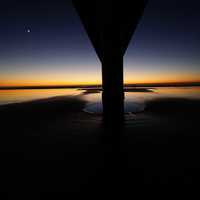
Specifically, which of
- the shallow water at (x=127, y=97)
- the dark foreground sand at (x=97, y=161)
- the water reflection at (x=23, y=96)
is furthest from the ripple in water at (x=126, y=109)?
the water reflection at (x=23, y=96)

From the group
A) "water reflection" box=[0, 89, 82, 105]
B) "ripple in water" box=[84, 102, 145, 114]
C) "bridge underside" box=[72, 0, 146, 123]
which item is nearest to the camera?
"bridge underside" box=[72, 0, 146, 123]

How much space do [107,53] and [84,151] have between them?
18.3ft

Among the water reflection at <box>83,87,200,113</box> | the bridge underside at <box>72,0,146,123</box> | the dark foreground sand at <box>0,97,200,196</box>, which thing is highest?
the bridge underside at <box>72,0,146,123</box>

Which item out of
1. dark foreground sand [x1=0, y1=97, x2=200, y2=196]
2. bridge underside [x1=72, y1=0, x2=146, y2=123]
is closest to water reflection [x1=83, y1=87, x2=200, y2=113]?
bridge underside [x1=72, y1=0, x2=146, y2=123]

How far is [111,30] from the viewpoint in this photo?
7375 millimetres

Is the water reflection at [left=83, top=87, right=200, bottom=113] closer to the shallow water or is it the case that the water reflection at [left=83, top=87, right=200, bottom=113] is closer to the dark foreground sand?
the shallow water

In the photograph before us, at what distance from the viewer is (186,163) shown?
415cm

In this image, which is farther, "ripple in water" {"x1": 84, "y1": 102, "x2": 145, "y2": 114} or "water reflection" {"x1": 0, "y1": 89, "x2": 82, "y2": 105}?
"water reflection" {"x1": 0, "y1": 89, "x2": 82, "y2": 105}

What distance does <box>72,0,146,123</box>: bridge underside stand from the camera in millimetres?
6113

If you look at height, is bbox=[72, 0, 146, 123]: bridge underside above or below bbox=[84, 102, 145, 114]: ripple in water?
above

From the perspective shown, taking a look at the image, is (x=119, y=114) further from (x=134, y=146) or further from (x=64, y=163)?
(x=64, y=163)

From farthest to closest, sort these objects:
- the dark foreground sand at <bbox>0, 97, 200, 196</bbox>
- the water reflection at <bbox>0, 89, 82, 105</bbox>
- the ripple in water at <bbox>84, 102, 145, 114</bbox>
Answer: the water reflection at <bbox>0, 89, 82, 105</bbox>, the ripple in water at <bbox>84, 102, 145, 114</bbox>, the dark foreground sand at <bbox>0, 97, 200, 196</bbox>

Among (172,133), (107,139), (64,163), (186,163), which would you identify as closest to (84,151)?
(64,163)

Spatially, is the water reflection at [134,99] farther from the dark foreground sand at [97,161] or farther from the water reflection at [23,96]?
the water reflection at [23,96]
